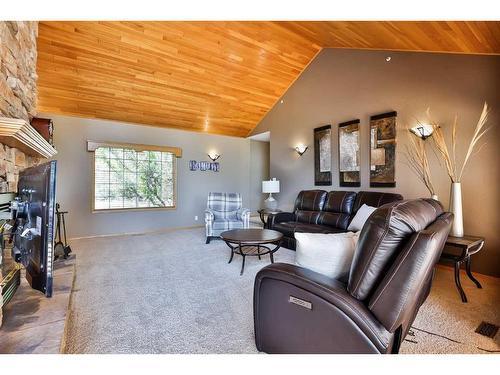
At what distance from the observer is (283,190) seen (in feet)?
19.5

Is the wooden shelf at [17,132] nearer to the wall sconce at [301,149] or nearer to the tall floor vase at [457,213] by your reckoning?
the tall floor vase at [457,213]

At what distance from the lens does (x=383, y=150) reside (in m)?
3.95

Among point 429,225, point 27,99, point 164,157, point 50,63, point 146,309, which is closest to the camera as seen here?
point 429,225

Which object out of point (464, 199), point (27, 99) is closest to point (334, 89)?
point (464, 199)

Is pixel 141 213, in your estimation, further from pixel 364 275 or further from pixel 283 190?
pixel 364 275

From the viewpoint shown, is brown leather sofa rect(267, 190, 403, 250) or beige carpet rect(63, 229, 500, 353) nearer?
beige carpet rect(63, 229, 500, 353)

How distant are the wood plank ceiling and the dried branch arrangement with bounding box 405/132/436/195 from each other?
117cm

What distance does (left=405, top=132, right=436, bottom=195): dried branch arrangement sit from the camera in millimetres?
3469

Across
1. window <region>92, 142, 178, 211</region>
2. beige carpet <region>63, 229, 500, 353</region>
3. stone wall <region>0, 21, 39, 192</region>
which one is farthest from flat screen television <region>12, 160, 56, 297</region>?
window <region>92, 142, 178, 211</region>

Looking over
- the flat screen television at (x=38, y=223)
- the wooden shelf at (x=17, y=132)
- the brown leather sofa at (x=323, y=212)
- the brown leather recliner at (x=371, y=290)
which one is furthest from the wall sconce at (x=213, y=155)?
the brown leather recliner at (x=371, y=290)

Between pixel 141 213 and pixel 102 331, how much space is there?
4.13 metres

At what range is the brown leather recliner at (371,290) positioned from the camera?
1056mm

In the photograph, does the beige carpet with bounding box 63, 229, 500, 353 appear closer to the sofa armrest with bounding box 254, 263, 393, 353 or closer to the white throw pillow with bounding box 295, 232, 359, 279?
the sofa armrest with bounding box 254, 263, 393, 353

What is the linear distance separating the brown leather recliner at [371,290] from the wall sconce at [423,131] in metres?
2.60
